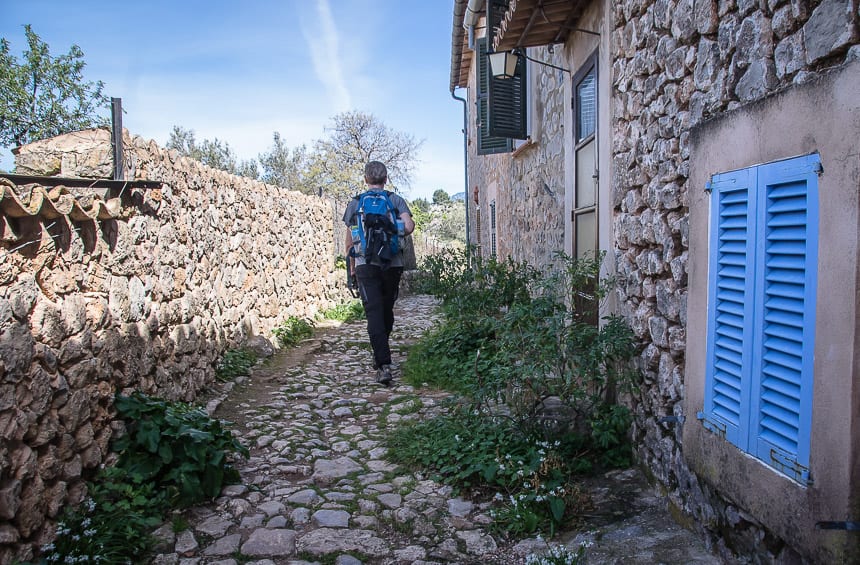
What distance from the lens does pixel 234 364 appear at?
5.41 metres

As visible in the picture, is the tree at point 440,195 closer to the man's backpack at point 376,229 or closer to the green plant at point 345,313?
the green plant at point 345,313

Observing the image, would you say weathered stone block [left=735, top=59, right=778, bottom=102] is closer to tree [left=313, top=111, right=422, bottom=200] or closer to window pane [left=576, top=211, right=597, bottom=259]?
window pane [left=576, top=211, right=597, bottom=259]

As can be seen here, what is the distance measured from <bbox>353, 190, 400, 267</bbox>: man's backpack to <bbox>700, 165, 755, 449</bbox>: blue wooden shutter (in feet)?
10.8

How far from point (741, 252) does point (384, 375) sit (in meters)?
3.69

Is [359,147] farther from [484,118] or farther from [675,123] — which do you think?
[675,123]

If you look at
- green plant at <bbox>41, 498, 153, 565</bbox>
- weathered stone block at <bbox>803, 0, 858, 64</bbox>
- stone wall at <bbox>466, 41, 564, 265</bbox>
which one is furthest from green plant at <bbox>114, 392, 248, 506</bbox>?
stone wall at <bbox>466, 41, 564, 265</bbox>

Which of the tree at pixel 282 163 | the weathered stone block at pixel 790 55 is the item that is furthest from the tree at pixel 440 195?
the weathered stone block at pixel 790 55

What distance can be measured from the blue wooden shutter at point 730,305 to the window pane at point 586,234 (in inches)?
70.3

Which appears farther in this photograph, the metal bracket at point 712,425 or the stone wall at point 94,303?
the stone wall at point 94,303

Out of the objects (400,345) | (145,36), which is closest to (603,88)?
(400,345)

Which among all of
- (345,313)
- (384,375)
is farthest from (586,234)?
(345,313)

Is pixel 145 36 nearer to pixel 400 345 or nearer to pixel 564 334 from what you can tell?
pixel 400 345

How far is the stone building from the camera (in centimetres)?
146

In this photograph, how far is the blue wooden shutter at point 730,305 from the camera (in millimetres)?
1836
